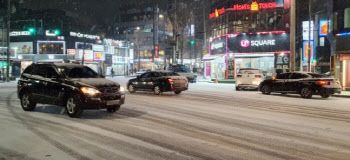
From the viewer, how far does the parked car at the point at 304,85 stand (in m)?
16.6

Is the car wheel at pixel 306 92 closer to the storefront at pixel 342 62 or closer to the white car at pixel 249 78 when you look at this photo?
the white car at pixel 249 78

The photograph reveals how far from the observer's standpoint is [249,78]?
2234 cm

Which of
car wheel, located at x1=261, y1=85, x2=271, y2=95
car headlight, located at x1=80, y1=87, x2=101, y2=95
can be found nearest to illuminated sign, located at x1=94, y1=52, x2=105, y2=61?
car wheel, located at x1=261, y1=85, x2=271, y2=95

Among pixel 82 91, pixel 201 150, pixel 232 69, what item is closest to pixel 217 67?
pixel 232 69

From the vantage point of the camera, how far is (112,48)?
230ft

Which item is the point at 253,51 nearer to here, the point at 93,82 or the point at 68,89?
the point at 93,82

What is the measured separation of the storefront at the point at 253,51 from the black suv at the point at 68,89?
28.8m

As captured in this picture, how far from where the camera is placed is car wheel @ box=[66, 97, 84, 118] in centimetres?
948

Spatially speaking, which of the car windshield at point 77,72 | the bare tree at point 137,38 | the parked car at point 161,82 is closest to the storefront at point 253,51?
the parked car at point 161,82

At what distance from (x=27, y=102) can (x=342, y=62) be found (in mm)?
21946

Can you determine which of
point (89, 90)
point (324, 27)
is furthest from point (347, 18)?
point (89, 90)

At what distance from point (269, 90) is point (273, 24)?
2158 centimetres

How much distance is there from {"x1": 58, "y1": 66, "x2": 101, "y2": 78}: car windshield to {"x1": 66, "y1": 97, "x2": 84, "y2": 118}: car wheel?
3.08ft

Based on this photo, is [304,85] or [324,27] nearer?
[304,85]
